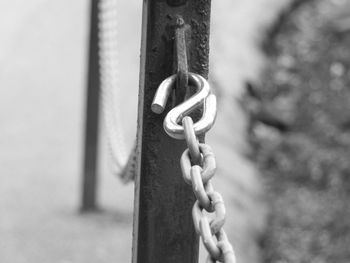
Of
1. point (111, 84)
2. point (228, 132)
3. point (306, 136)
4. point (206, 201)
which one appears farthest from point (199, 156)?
point (306, 136)

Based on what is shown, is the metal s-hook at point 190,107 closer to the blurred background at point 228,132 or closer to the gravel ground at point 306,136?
the blurred background at point 228,132

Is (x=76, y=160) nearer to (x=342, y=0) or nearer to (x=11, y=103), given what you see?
(x=11, y=103)

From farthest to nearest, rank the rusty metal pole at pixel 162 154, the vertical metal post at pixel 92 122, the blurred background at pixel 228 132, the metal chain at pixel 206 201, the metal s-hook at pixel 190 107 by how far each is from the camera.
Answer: the blurred background at pixel 228 132 → the vertical metal post at pixel 92 122 → the rusty metal pole at pixel 162 154 → the metal s-hook at pixel 190 107 → the metal chain at pixel 206 201

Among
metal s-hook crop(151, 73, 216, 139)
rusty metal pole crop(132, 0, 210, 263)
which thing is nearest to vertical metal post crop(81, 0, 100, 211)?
rusty metal pole crop(132, 0, 210, 263)

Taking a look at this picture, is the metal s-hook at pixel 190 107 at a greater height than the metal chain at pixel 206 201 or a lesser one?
greater

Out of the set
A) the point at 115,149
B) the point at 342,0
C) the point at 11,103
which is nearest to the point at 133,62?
the point at 11,103

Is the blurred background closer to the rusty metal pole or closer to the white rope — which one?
the white rope

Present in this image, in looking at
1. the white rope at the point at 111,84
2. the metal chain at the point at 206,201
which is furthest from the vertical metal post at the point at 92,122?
the metal chain at the point at 206,201
